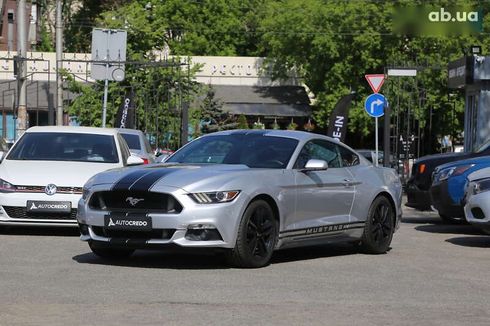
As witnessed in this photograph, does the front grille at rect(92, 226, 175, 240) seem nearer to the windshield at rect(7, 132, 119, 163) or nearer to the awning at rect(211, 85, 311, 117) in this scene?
the windshield at rect(7, 132, 119, 163)

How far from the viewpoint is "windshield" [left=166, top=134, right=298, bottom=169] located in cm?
1202

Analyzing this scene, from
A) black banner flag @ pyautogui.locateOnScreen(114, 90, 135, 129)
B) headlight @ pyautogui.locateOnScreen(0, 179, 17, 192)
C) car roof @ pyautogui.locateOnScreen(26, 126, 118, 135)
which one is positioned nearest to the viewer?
headlight @ pyautogui.locateOnScreen(0, 179, 17, 192)

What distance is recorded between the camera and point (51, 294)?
9.12 meters

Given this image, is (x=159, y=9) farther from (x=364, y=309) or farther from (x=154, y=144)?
(x=364, y=309)

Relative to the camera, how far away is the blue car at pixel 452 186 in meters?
17.0

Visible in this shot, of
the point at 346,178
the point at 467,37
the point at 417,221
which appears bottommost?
the point at 417,221

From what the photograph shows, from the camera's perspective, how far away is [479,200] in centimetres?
Result: 1471

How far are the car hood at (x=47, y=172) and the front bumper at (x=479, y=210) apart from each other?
5122 mm

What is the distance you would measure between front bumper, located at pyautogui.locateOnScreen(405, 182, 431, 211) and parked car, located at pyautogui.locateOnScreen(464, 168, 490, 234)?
12.9ft

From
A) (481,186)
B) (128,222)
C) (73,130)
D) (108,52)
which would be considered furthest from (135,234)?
(108,52)

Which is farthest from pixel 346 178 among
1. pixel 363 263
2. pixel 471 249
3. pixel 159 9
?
pixel 159 9

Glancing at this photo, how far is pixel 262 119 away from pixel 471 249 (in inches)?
1624

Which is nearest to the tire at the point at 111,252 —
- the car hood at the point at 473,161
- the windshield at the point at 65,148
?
the windshield at the point at 65,148

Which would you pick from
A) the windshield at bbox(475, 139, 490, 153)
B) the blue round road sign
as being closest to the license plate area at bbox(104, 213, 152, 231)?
the windshield at bbox(475, 139, 490, 153)
